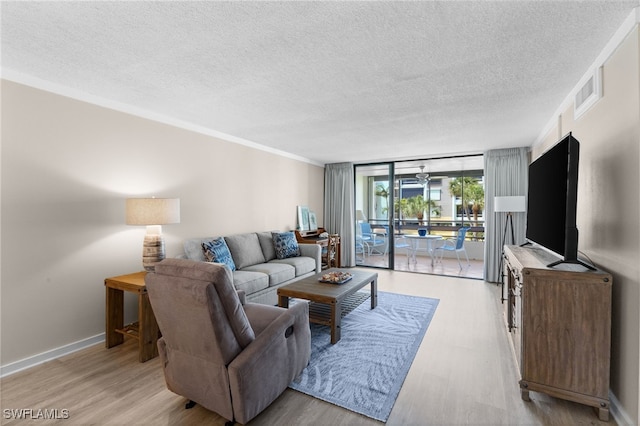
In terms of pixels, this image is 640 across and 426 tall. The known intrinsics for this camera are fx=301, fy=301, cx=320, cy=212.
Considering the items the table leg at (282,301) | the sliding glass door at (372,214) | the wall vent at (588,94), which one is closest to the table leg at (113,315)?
the table leg at (282,301)

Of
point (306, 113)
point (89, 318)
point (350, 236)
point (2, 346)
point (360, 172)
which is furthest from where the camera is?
point (360, 172)

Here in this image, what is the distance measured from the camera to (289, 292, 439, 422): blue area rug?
6.66 feet

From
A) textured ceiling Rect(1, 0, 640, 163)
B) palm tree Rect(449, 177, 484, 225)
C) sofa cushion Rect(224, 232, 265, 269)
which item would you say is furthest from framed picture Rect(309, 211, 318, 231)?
palm tree Rect(449, 177, 484, 225)

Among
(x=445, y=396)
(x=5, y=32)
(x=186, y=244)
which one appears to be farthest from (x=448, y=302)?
(x=5, y=32)

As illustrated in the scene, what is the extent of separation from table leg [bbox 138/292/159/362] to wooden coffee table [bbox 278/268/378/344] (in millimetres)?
1195

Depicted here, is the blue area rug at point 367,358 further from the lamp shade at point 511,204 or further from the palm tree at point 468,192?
the palm tree at point 468,192

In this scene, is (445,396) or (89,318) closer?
(445,396)

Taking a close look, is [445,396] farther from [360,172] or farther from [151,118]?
[360,172]

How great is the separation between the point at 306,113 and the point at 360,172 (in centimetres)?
390

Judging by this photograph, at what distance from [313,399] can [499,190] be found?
4.70 meters

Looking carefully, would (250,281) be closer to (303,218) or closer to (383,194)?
(303,218)

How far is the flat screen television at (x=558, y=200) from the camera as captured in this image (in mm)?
1908

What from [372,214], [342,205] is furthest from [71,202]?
[372,214]

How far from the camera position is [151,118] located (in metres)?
3.33
